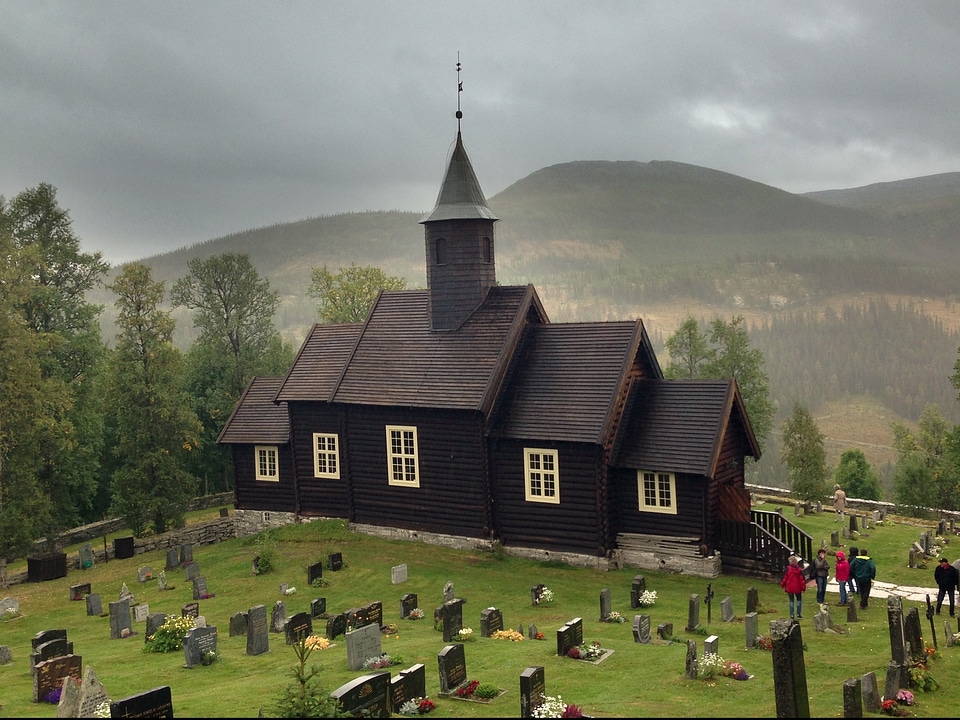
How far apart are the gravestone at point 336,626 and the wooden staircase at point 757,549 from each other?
12371mm

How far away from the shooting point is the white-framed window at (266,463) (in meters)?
36.6

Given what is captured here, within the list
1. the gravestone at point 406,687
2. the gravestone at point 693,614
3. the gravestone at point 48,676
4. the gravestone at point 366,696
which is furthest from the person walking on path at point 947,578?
the gravestone at point 48,676

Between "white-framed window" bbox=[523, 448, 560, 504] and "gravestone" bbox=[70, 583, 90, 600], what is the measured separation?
15515mm

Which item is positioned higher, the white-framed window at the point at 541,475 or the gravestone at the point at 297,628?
the white-framed window at the point at 541,475

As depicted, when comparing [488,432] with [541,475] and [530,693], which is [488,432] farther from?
[530,693]

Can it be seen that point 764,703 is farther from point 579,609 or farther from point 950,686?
point 579,609

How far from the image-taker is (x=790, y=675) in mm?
12773

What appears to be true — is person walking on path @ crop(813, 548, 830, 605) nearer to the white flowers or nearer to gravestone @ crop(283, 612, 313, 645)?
the white flowers

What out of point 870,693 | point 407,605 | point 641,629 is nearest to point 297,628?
point 407,605

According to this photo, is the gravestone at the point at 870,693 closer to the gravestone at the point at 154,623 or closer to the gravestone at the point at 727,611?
the gravestone at the point at 727,611

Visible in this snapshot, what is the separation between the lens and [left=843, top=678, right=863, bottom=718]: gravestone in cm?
1308

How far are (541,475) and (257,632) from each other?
39.7ft

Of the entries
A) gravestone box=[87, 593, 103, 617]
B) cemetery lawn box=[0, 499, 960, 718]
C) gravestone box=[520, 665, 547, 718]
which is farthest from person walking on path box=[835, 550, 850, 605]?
gravestone box=[87, 593, 103, 617]

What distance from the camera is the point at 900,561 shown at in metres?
28.7
